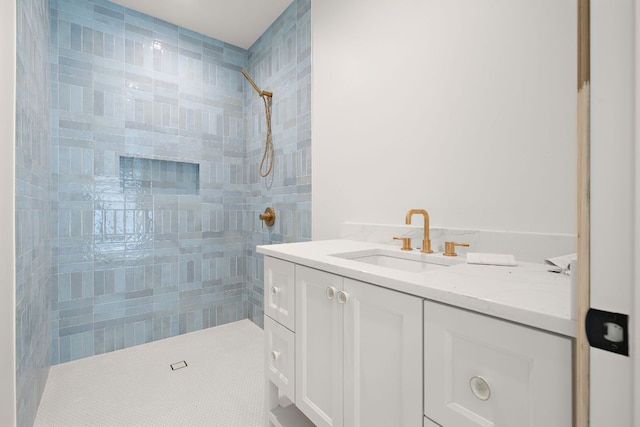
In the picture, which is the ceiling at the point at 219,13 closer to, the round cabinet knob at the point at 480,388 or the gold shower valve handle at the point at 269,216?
the gold shower valve handle at the point at 269,216

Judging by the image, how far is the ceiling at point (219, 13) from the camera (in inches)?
83.8

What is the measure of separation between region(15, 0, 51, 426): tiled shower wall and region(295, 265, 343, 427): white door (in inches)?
43.9

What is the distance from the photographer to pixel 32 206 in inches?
55.8

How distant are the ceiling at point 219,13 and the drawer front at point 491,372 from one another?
7.82 feet

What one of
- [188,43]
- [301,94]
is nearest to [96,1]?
[188,43]

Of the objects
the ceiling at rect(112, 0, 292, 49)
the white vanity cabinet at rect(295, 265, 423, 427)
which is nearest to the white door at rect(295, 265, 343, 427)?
the white vanity cabinet at rect(295, 265, 423, 427)

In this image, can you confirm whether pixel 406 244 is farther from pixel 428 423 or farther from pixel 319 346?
pixel 428 423

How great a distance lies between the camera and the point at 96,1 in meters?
2.08

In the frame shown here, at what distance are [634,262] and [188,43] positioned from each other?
2.91 meters

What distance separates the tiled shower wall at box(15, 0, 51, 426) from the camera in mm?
1204

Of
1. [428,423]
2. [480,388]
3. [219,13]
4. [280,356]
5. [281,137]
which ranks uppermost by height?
[219,13]

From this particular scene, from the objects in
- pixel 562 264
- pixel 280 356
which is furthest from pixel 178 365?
pixel 562 264

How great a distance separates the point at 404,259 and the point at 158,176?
6.58ft

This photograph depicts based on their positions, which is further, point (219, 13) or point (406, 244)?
point (219, 13)
